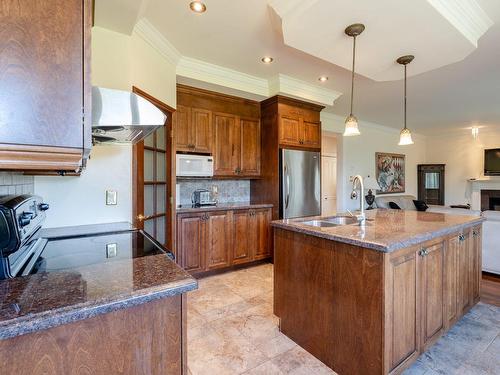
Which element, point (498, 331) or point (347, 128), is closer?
point (498, 331)

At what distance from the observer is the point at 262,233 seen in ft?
12.5

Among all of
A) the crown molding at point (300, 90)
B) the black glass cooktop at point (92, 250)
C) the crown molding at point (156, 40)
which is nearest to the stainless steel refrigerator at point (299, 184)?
the crown molding at point (300, 90)

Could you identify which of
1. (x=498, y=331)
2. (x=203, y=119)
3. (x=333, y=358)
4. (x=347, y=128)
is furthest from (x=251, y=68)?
(x=498, y=331)

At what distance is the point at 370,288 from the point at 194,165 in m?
2.49

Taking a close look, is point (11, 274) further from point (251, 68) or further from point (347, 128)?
point (251, 68)

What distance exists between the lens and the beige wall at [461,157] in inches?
275

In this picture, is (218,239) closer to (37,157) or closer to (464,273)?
(464,273)

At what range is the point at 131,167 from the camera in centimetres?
213

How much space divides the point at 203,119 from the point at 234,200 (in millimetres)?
1357

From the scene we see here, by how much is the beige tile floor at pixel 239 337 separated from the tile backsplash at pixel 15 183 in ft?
4.98

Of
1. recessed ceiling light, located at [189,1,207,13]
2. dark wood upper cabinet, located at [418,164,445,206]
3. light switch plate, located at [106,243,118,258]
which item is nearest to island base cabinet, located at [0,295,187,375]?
light switch plate, located at [106,243,118,258]

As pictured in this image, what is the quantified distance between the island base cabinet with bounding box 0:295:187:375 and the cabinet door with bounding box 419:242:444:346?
1.58 metres

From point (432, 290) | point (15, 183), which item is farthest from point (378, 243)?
point (15, 183)

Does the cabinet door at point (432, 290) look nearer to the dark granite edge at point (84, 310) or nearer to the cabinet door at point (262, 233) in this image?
the dark granite edge at point (84, 310)
